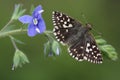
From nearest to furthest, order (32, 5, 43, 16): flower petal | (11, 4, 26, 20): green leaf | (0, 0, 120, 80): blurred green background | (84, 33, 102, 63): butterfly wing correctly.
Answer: (84, 33, 102, 63): butterfly wing < (32, 5, 43, 16): flower petal < (11, 4, 26, 20): green leaf < (0, 0, 120, 80): blurred green background

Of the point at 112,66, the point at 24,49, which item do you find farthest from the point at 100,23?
the point at 24,49

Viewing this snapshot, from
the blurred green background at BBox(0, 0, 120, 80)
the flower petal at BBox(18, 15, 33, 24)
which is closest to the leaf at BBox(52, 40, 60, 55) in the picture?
the flower petal at BBox(18, 15, 33, 24)

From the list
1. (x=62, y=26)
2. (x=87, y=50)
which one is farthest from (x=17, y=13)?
(x=87, y=50)

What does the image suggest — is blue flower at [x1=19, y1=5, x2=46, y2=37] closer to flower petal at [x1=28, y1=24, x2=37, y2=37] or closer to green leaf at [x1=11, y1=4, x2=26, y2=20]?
flower petal at [x1=28, y1=24, x2=37, y2=37]

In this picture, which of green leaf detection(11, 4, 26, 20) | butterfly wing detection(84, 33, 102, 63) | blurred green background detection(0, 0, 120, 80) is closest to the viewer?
butterfly wing detection(84, 33, 102, 63)

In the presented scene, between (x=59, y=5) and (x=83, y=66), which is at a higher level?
(x=59, y=5)

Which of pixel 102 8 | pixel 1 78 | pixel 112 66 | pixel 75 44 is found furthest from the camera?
pixel 102 8

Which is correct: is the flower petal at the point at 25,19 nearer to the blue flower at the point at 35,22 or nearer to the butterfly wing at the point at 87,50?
the blue flower at the point at 35,22

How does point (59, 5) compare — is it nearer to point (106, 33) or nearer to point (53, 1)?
point (53, 1)
